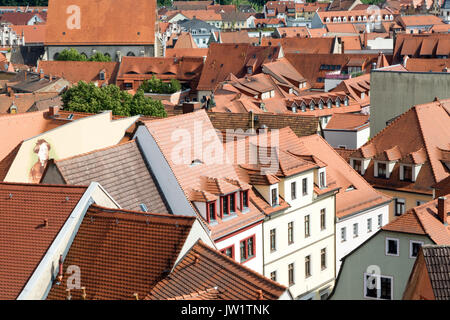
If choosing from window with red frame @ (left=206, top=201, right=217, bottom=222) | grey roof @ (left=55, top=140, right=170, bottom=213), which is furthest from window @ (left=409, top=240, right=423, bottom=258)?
grey roof @ (left=55, top=140, right=170, bottom=213)

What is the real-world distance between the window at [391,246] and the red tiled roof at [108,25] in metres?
102

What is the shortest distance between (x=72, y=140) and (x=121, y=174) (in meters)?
9.15

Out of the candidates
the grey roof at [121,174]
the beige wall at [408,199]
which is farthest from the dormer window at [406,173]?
the grey roof at [121,174]

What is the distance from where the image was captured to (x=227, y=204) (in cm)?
2962

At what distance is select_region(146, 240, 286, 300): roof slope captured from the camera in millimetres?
18625

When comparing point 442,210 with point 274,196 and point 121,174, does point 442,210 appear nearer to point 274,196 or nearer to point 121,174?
point 274,196

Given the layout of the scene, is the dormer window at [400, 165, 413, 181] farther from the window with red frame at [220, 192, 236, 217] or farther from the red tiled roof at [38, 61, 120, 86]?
the red tiled roof at [38, 61, 120, 86]

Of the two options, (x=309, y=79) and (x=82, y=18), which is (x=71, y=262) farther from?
(x=82, y=18)

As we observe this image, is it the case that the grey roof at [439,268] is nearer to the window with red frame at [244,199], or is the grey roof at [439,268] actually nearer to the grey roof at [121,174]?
the grey roof at [121,174]

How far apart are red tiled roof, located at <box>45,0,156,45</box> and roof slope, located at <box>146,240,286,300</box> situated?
369 ft
